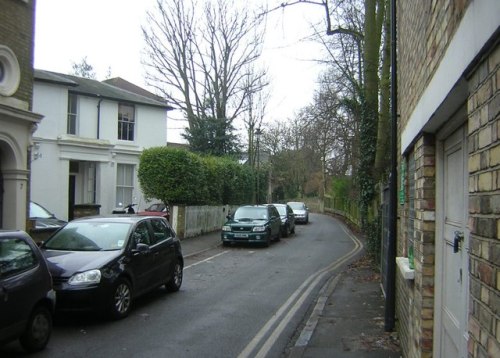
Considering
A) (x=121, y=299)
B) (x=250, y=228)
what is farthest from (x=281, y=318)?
(x=250, y=228)

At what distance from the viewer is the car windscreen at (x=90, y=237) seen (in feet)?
27.3

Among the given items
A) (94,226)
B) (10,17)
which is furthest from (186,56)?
(94,226)

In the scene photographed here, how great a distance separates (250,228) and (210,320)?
11.6 meters

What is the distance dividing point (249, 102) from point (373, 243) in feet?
87.3

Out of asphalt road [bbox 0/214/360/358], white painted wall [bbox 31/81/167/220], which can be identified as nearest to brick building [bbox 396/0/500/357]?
asphalt road [bbox 0/214/360/358]

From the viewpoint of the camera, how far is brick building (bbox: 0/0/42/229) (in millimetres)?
11855

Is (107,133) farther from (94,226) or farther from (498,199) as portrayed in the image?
(498,199)

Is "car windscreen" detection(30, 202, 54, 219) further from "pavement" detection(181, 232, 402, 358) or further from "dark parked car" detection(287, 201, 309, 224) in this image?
"dark parked car" detection(287, 201, 309, 224)

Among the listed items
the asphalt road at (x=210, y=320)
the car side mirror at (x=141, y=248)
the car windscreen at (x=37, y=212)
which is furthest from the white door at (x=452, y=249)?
the car windscreen at (x=37, y=212)

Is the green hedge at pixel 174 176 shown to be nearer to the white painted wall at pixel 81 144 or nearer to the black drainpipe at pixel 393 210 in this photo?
the white painted wall at pixel 81 144

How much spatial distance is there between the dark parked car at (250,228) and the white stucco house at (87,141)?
6.50 meters

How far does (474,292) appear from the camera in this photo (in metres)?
2.32

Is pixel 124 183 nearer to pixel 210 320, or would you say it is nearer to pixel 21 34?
pixel 21 34

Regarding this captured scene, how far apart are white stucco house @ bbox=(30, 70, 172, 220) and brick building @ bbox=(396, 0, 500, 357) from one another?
18.9 meters
